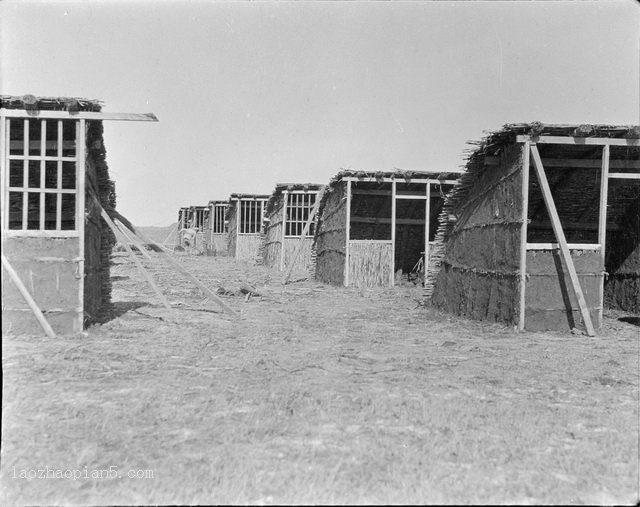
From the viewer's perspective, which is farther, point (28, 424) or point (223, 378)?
point (223, 378)

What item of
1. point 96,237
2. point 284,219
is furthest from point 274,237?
point 96,237

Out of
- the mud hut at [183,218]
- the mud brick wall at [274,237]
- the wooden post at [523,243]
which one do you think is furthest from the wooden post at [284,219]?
the mud hut at [183,218]

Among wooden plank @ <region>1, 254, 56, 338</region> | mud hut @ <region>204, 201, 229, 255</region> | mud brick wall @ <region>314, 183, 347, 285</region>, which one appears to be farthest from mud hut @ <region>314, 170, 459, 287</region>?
mud hut @ <region>204, 201, 229, 255</region>

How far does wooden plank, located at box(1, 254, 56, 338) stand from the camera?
23.6 feet

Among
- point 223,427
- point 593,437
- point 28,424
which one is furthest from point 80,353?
point 593,437

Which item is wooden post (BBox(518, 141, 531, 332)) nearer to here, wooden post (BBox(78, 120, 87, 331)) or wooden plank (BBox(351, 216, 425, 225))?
wooden post (BBox(78, 120, 87, 331))

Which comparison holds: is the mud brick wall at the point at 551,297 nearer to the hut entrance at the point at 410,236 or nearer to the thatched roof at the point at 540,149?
the thatched roof at the point at 540,149

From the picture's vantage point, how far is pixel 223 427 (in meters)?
4.20

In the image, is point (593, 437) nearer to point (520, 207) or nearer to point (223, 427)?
point (223, 427)

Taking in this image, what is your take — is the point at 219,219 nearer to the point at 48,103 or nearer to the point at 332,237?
the point at 332,237

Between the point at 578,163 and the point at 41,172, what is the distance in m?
8.54

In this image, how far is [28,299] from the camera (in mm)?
7258

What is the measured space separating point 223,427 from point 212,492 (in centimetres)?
102

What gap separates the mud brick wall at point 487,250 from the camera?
358 inches
